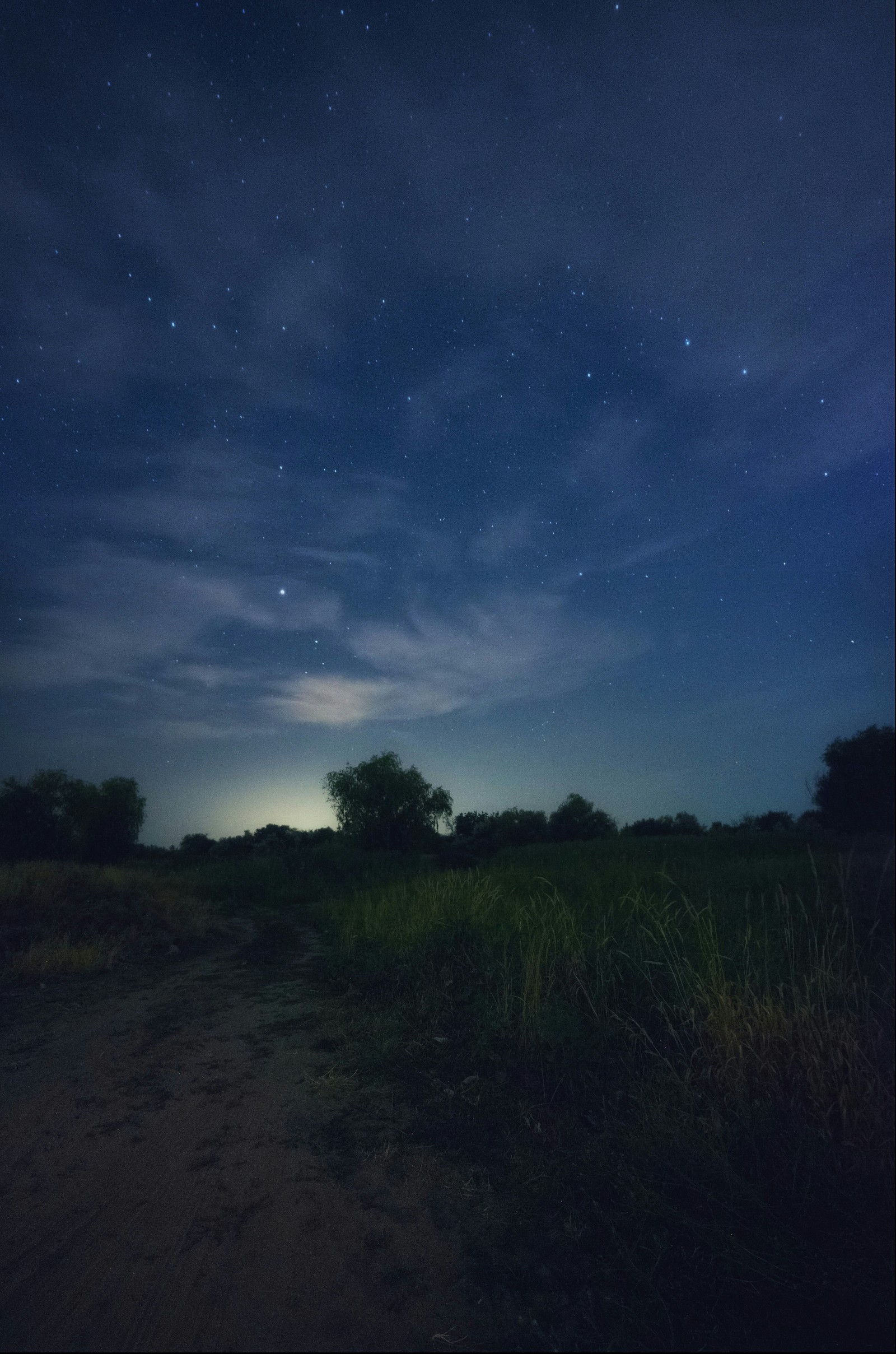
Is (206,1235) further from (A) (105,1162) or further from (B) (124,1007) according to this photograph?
(B) (124,1007)

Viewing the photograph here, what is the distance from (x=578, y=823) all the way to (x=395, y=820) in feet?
46.5

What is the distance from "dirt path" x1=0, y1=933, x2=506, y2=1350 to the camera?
83.8 inches

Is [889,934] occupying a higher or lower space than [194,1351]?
higher

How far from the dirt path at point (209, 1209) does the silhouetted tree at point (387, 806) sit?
3844 centimetres

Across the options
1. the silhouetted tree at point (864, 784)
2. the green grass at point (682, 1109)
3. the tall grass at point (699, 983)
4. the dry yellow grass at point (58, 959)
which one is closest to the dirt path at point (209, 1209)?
the green grass at point (682, 1109)

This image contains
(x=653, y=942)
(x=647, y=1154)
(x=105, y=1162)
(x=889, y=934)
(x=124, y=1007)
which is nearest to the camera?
(x=889, y=934)

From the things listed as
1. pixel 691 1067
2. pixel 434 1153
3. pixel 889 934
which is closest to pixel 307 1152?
pixel 434 1153

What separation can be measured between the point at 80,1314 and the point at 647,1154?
2.40 metres

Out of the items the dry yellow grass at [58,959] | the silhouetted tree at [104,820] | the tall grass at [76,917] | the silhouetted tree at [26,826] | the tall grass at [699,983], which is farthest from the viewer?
the silhouetted tree at [104,820]

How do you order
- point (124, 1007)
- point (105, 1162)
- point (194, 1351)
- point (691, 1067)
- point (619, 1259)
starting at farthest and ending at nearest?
point (124, 1007) → point (691, 1067) → point (105, 1162) → point (619, 1259) → point (194, 1351)

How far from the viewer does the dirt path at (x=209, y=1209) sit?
2129 millimetres

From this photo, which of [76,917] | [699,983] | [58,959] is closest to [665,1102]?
[699,983]

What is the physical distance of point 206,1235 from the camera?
8.62ft

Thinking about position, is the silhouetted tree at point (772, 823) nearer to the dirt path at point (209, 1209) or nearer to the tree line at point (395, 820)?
the tree line at point (395, 820)
